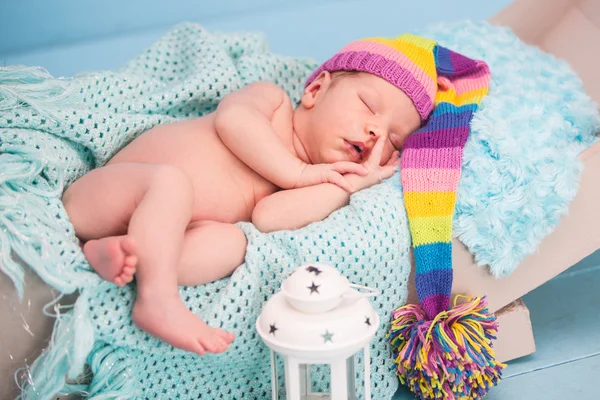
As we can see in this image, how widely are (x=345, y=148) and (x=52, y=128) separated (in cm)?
57

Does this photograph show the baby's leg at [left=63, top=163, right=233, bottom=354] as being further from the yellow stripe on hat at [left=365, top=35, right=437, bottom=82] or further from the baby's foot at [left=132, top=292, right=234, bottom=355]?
the yellow stripe on hat at [left=365, top=35, right=437, bottom=82]

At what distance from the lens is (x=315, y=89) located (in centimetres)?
157

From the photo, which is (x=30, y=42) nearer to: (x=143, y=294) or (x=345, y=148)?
(x=345, y=148)

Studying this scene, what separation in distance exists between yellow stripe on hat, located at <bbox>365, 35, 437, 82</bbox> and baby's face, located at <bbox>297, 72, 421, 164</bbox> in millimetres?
97

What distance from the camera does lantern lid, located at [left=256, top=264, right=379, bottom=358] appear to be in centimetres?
99

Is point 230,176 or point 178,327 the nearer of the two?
point 178,327

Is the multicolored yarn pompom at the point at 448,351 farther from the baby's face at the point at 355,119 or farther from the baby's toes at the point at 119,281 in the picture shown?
the baby's toes at the point at 119,281

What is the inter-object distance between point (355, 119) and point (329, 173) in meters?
0.14

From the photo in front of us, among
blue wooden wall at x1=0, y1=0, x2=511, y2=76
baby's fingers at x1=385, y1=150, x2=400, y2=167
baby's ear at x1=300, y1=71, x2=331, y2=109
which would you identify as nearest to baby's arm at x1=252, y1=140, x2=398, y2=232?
baby's fingers at x1=385, y1=150, x2=400, y2=167

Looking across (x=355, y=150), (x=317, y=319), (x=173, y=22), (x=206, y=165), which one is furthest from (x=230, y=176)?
(x=173, y=22)

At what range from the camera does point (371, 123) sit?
4.72ft

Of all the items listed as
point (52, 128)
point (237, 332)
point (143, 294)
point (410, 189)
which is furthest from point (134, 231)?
point (410, 189)

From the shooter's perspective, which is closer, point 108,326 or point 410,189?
point 108,326

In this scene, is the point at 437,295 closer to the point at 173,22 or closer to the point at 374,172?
the point at 374,172
